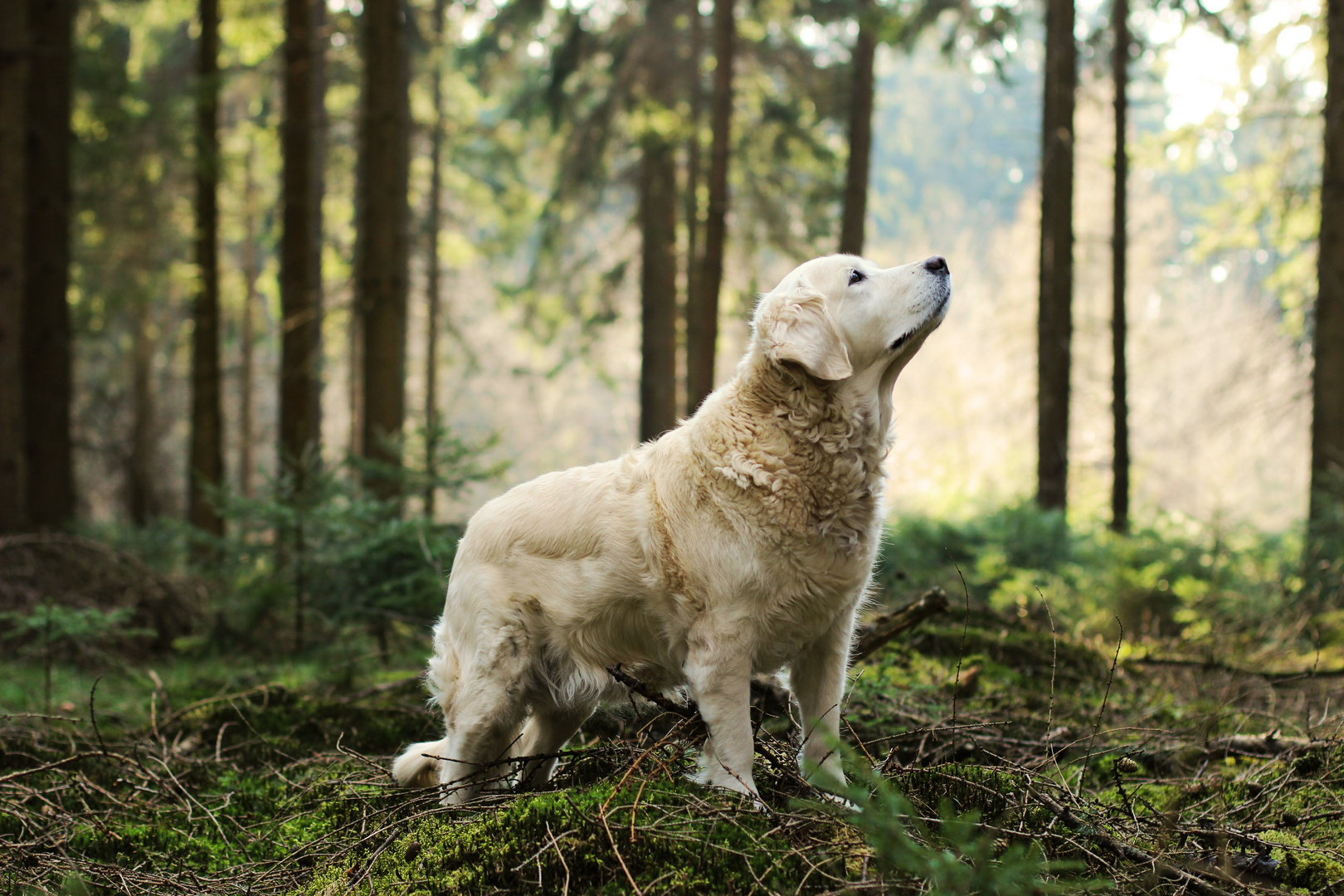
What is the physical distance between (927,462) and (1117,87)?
13344mm

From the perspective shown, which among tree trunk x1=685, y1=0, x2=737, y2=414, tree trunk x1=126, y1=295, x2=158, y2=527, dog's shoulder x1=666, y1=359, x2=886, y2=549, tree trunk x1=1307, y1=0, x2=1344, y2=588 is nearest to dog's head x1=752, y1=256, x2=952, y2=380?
dog's shoulder x1=666, y1=359, x2=886, y2=549

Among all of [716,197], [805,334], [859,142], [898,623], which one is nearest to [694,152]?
[859,142]

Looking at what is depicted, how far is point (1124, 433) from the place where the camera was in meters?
12.7

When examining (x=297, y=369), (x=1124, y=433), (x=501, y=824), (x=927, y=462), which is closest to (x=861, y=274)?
(x=501, y=824)

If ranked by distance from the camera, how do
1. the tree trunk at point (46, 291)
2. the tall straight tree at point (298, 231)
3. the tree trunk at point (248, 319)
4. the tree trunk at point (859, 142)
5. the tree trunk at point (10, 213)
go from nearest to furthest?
1. the tree trunk at point (10, 213)
2. the tree trunk at point (46, 291)
3. the tall straight tree at point (298, 231)
4. the tree trunk at point (859, 142)
5. the tree trunk at point (248, 319)

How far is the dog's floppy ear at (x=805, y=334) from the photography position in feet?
10.7

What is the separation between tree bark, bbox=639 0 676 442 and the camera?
1667 cm

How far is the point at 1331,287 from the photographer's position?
8.48 m

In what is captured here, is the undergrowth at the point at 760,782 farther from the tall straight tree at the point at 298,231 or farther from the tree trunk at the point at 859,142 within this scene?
the tree trunk at the point at 859,142

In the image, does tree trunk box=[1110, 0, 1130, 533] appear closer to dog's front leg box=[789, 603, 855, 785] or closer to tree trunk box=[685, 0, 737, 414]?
tree trunk box=[685, 0, 737, 414]

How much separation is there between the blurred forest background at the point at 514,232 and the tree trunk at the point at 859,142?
49 mm

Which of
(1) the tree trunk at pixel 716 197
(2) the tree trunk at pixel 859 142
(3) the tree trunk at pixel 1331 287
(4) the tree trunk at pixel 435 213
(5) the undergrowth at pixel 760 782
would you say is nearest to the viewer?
(5) the undergrowth at pixel 760 782

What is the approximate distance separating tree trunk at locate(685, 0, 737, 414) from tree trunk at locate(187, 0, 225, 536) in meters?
6.10

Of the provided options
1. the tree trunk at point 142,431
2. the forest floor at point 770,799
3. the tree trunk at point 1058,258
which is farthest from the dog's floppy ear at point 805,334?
the tree trunk at point 142,431
